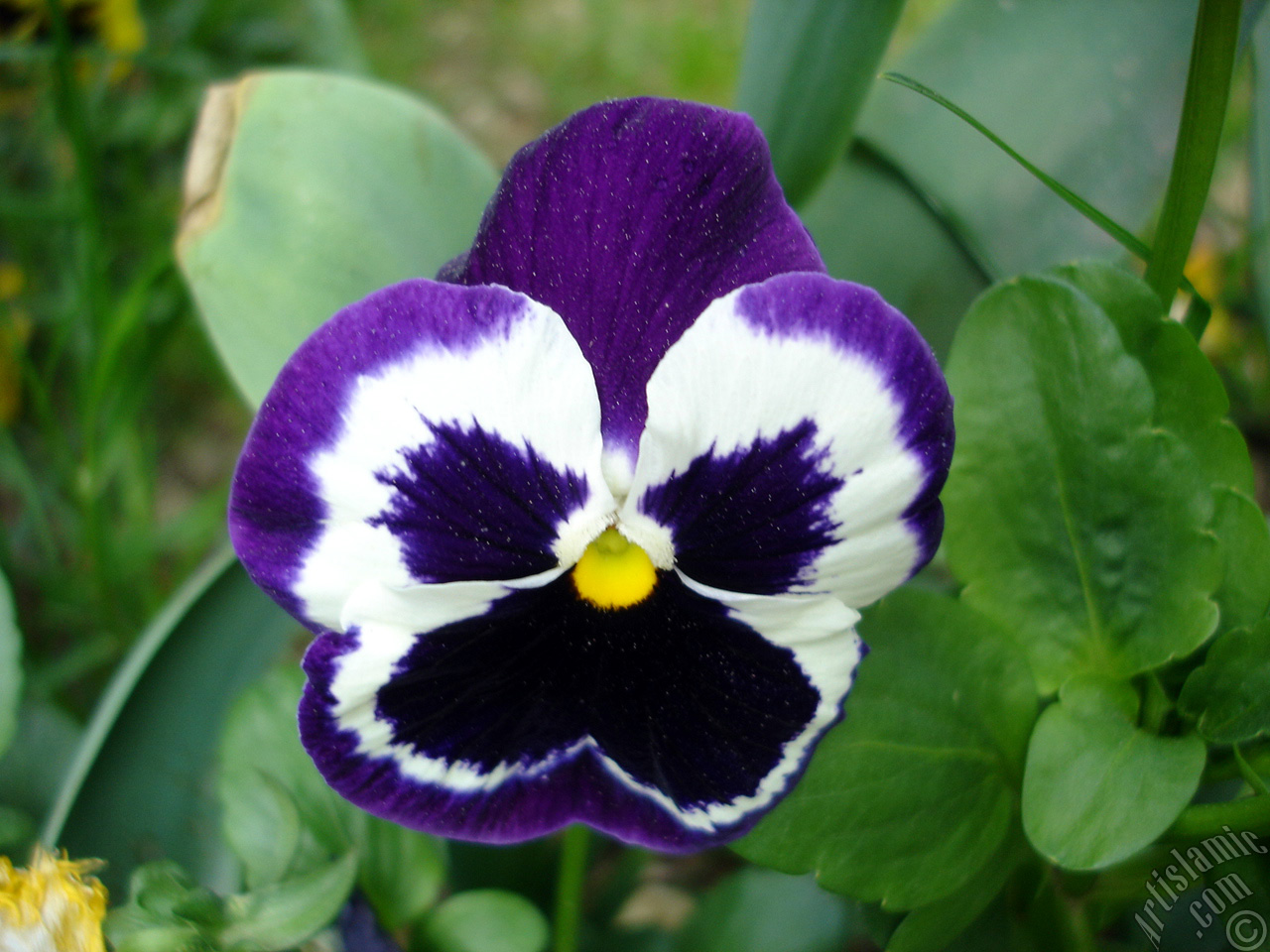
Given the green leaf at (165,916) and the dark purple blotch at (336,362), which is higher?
the dark purple blotch at (336,362)

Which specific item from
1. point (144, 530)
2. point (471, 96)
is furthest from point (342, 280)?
point (471, 96)

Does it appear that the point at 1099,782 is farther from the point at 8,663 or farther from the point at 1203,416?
the point at 8,663

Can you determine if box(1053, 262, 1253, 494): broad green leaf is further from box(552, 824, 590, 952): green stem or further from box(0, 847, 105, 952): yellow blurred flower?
box(0, 847, 105, 952): yellow blurred flower

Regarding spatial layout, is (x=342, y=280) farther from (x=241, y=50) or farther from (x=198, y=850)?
(x=241, y=50)

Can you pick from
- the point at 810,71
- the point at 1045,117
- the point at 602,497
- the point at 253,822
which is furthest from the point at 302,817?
the point at 1045,117

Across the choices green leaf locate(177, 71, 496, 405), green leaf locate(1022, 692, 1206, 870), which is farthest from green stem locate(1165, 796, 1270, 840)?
green leaf locate(177, 71, 496, 405)

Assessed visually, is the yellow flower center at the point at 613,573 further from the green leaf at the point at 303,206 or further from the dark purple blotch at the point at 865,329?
the green leaf at the point at 303,206

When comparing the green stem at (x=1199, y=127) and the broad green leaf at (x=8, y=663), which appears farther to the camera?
the broad green leaf at (x=8, y=663)

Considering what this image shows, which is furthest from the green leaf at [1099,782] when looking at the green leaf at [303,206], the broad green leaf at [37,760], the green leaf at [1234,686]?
the broad green leaf at [37,760]
